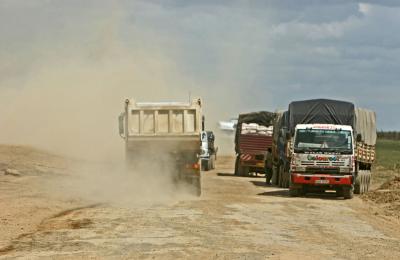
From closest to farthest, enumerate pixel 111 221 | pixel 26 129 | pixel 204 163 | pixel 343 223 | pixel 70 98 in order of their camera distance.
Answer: pixel 111 221 < pixel 343 223 < pixel 204 163 < pixel 26 129 < pixel 70 98

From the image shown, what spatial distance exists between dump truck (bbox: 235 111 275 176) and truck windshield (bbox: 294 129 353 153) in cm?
1543

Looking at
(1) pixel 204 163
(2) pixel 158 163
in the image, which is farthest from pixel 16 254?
(1) pixel 204 163

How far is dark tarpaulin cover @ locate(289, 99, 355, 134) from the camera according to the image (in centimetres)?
3444

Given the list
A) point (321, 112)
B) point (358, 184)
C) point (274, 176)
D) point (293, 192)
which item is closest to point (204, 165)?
point (274, 176)

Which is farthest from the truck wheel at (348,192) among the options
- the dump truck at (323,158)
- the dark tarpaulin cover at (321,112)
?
the dark tarpaulin cover at (321,112)

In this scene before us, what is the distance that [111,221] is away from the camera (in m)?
19.5

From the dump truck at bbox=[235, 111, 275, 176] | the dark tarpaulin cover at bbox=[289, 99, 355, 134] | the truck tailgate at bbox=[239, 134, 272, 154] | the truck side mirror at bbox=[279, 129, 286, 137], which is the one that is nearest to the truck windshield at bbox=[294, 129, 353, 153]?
the dark tarpaulin cover at bbox=[289, 99, 355, 134]

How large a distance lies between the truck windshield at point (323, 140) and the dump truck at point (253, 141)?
1543cm

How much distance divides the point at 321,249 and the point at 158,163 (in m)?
13.2

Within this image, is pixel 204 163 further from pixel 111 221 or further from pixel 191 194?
pixel 111 221

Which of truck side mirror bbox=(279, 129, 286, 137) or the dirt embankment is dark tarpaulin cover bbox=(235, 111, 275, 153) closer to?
the dirt embankment

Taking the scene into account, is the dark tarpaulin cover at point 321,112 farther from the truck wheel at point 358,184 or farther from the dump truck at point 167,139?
the dump truck at point 167,139

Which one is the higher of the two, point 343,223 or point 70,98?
point 70,98

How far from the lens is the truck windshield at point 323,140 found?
1189 inches
